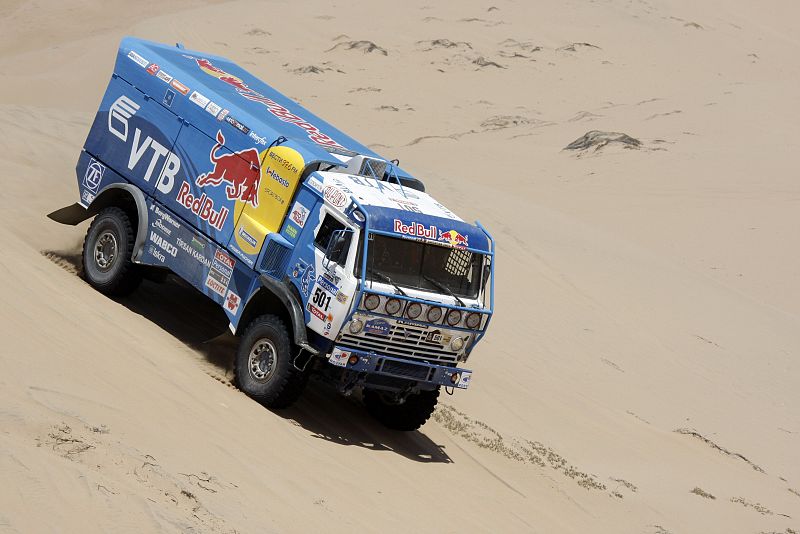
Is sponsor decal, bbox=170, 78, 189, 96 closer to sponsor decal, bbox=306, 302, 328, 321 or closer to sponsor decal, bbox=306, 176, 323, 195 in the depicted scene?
sponsor decal, bbox=306, 176, 323, 195

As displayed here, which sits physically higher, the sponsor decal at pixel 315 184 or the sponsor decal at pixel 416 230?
the sponsor decal at pixel 416 230

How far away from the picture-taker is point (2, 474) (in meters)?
6.85

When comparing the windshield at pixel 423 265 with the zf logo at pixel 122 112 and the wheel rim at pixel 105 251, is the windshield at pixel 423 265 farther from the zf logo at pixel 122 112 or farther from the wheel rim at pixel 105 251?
the zf logo at pixel 122 112

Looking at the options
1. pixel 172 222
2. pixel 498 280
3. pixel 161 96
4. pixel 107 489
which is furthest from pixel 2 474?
pixel 498 280

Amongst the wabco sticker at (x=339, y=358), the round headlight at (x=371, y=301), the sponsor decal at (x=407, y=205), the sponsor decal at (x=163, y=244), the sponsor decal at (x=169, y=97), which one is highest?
the sponsor decal at (x=407, y=205)

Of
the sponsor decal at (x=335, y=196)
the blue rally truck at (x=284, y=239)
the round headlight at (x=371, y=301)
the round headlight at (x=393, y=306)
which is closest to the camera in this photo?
the round headlight at (x=371, y=301)

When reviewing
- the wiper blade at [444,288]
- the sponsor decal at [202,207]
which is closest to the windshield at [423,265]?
the wiper blade at [444,288]

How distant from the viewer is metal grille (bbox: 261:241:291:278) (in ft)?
39.3

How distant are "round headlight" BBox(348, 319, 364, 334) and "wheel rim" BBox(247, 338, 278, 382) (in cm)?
96

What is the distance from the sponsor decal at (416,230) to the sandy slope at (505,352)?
2.29m

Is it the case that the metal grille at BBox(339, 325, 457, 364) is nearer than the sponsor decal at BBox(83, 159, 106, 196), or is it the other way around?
the metal grille at BBox(339, 325, 457, 364)

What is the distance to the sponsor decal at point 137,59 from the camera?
A: 14.0 m

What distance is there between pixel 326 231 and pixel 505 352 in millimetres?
5776

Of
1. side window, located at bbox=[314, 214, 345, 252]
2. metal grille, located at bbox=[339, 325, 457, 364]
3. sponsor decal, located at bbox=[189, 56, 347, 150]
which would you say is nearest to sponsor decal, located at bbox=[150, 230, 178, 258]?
sponsor decal, located at bbox=[189, 56, 347, 150]
